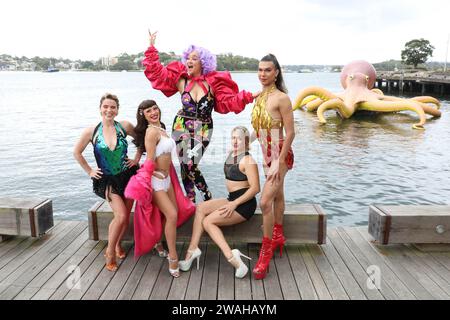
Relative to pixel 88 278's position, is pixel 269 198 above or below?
above

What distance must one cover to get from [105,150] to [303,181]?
27.6ft

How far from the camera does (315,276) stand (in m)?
3.63

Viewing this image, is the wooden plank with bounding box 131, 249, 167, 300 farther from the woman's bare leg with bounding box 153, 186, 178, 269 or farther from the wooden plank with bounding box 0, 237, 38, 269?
the wooden plank with bounding box 0, 237, 38, 269

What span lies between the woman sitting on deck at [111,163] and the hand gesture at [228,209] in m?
0.91

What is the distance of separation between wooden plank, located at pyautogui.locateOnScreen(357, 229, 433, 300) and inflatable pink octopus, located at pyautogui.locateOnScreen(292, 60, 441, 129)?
18052mm

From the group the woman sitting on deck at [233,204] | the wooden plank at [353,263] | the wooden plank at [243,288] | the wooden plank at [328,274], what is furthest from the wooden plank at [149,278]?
the wooden plank at [353,263]

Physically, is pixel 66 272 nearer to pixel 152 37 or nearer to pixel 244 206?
pixel 244 206

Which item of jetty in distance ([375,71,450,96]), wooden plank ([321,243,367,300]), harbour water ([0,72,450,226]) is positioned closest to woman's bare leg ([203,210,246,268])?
wooden plank ([321,243,367,300])

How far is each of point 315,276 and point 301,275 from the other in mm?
127

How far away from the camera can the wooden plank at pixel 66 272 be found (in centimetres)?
335

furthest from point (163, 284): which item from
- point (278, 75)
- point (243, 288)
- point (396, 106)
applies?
point (396, 106)

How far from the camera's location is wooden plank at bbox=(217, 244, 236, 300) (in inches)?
130
